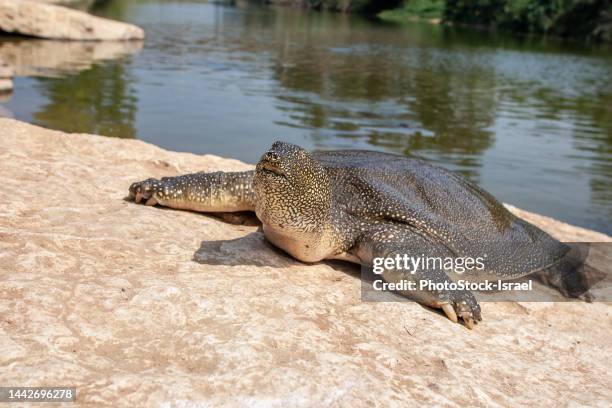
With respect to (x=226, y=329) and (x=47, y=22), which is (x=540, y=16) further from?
(x=226, y=329)

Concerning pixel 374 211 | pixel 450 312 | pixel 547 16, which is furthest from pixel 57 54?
pixel 547 16

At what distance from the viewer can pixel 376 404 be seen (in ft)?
6.49

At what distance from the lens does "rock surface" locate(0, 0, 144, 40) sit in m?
16.8

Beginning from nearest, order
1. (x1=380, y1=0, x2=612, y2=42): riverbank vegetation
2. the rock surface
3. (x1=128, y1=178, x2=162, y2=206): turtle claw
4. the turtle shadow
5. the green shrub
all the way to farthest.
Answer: the turtle shadow
(x1=128, y1=178, x2=162, y2=206): turtle claw
the rock surface
the green shrub
(x1=380, y1=0, x2=612, y2=42): riverbank vegetation

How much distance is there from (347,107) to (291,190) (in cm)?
873

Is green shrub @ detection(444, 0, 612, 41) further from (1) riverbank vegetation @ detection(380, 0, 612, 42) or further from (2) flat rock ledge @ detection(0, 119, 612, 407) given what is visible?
(2) flat rock ledge @ detection(0, 119, 612, 407)

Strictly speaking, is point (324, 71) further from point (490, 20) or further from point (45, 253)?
point (490, 20)

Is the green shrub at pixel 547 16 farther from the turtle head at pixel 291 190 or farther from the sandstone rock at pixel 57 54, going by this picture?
the turtle head at pixel 291 190

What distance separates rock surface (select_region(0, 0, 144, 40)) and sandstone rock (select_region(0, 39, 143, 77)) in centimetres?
26

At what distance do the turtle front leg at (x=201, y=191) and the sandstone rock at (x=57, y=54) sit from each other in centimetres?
945

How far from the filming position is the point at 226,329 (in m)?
2.31

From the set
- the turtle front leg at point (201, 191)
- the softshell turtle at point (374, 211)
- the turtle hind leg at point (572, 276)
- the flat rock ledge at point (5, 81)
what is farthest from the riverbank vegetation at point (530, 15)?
the turtle front leg at point (201, 191)

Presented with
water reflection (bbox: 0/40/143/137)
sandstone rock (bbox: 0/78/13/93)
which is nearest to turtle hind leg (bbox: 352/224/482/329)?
water reflection (bbox: 0/40/143/137)

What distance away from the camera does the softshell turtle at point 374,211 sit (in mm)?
2850
